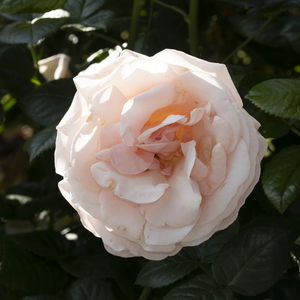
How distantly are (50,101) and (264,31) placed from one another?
23.3 inches

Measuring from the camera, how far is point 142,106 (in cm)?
41

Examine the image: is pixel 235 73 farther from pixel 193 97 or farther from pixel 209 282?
pixel 209 282

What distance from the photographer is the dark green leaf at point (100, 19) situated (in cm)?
73

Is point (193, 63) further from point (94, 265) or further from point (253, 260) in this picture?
point (94, 265)

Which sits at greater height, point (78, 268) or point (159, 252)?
point (159, 252)

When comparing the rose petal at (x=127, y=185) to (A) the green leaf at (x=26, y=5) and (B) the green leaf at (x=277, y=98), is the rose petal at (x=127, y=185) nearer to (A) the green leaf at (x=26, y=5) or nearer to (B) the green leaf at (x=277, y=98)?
(B) the green leaf at (x=277, y=98)

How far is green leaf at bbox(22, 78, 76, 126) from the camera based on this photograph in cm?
77

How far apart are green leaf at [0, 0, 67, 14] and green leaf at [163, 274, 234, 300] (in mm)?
549

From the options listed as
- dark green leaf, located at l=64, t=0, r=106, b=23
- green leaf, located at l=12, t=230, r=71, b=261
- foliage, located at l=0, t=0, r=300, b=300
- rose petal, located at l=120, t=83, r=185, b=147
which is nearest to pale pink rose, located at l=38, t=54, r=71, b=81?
foliage, located at l=0, t=0, r=300, b=300

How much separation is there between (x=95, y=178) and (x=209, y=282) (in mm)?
298

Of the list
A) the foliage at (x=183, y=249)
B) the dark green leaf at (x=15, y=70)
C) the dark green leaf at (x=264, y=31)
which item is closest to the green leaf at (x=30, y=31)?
the foliage at (x=183, y=249)

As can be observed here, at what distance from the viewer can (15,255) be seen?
72cm

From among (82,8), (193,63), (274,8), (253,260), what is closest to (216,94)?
(193,63)

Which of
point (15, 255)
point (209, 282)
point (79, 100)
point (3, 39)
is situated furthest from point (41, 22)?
point (209, 282)
